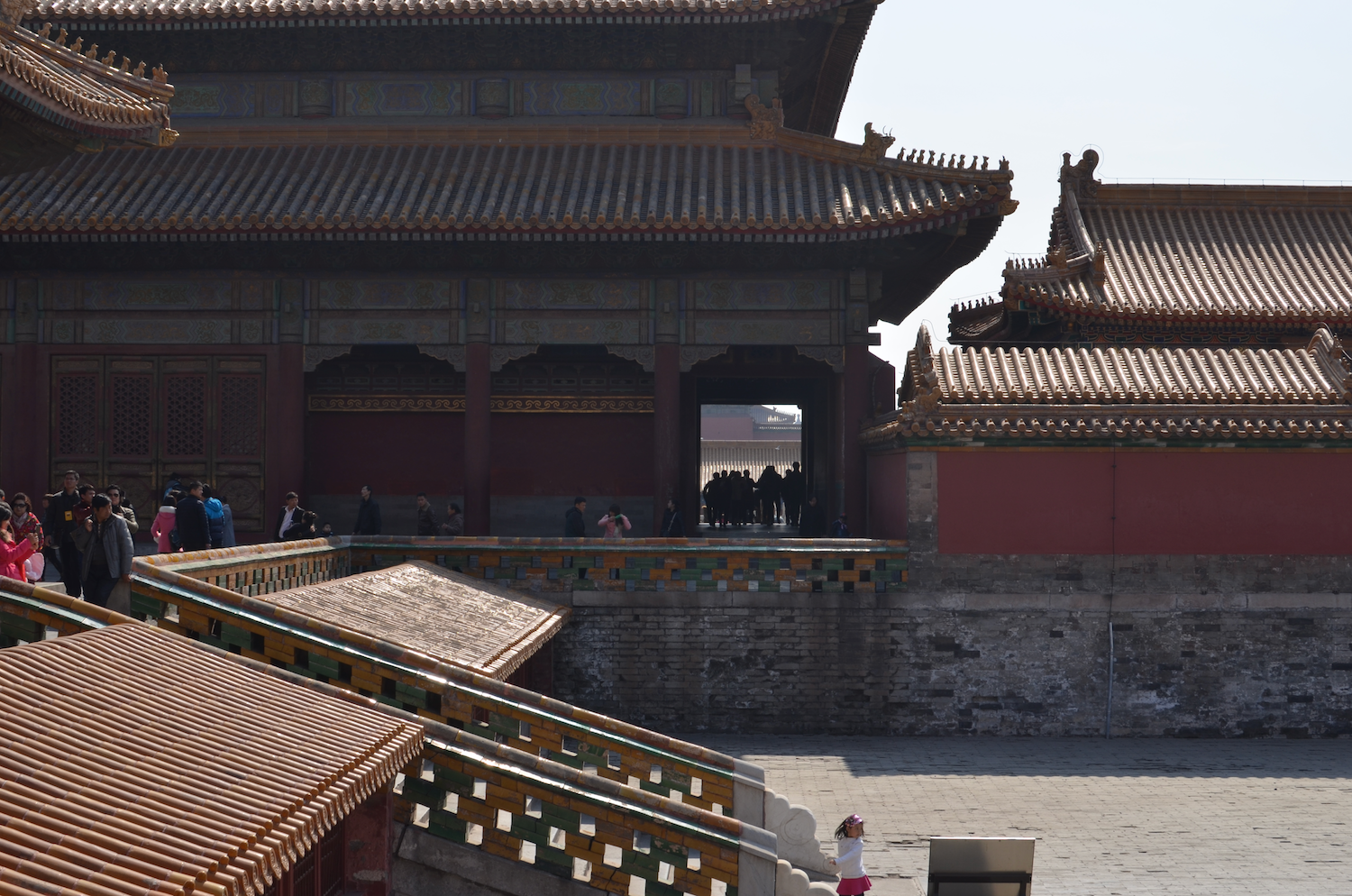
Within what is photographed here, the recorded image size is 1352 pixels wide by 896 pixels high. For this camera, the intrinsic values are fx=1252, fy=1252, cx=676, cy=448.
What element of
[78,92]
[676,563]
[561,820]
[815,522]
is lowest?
[561,820]

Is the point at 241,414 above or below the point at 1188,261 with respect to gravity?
below

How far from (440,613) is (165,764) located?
239 inches

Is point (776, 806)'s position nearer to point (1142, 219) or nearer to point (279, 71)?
point (279, 71)

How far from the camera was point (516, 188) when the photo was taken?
53.0 ft

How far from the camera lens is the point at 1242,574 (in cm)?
1377

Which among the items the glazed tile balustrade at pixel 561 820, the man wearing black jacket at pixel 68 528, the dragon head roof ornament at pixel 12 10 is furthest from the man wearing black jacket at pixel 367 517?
the glazed tile balustrade at pixel 561 820

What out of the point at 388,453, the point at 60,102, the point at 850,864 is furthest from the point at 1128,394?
the point at 60,102

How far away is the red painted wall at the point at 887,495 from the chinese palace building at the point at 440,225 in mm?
365

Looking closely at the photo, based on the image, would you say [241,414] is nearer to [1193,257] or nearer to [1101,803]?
[1101,803]

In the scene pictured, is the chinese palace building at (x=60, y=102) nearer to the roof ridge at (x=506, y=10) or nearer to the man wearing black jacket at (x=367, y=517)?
the man wearing black jacket at (x=367, y=517)

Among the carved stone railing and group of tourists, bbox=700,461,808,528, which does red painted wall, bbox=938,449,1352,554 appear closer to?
group of tourists, bbox=700,461,808,528

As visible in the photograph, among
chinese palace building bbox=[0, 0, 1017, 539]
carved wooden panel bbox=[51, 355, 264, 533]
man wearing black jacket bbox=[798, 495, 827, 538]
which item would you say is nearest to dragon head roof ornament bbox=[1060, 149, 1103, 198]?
chinese palace building bbox=[0, 0, 1017, 539]

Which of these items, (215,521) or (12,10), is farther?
(215,521)

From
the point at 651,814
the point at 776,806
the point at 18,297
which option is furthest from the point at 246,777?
the point at 18,297
